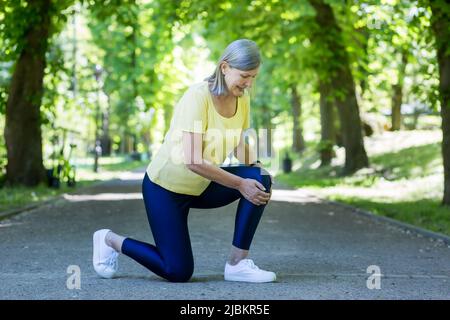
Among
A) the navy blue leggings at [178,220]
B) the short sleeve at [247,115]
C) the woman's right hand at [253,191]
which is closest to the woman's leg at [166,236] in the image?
the navy blue leggings at [178,220]

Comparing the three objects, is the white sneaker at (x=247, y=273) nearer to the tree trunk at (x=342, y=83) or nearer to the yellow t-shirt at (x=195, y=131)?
the yellow t-shirt at (x=195, y=131)

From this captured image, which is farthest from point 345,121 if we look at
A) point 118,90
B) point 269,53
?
point 118,90

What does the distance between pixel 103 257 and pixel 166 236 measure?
26.9 inches

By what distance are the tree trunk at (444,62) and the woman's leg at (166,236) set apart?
833 cm

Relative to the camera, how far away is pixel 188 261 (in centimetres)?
658

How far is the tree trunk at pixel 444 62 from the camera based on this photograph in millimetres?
13906

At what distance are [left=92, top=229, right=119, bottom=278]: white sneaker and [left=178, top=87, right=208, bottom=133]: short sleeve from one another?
1190 mm

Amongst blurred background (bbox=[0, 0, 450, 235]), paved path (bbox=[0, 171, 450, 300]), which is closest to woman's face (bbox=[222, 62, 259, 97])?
blurred background (bbox=[0, 0, 450, 235])

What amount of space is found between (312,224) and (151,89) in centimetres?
3095

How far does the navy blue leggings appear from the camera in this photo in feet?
21.1

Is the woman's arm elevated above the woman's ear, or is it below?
below

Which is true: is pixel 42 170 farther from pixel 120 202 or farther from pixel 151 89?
pixel 151 89

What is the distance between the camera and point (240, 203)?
647 centimetres

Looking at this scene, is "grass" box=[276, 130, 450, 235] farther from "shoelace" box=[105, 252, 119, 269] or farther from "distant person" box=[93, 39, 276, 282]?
"shoelace" box=[105, 252, 119, 269]
